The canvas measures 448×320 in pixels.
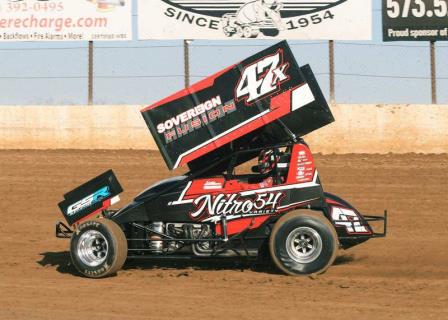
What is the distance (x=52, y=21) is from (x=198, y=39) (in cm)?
352

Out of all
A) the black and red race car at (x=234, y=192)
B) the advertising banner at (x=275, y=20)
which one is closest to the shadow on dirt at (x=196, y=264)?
the black and red race car at (x=234, y=192)

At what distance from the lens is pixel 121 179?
1834 centimetres

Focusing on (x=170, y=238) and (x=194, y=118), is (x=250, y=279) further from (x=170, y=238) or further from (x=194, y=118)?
(x=194, y=118)

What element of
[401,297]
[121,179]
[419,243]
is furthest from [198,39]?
[401,297]

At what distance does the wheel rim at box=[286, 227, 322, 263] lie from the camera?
9938 millimetres

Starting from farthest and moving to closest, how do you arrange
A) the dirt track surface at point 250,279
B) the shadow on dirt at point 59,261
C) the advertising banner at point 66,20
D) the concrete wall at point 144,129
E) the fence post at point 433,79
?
the advertising banner at point 66,20 → the fence post at point 433,79 → the concrete wall at point 144,129 → the shadow on dirt at point 59,261 → the dirt track surface at point 250,279

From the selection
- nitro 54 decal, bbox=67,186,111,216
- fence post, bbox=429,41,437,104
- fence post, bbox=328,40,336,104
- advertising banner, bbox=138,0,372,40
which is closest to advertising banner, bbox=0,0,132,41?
advertising banner, bbox=138,0,372,40

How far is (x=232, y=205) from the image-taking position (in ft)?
33.8

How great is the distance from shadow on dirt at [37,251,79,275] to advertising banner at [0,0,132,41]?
31.7 ft

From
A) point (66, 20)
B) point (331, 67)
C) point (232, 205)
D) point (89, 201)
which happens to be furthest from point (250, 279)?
point (66, 20)

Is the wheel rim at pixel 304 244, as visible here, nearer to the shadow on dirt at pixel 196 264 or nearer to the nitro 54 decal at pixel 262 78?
the shadow on dirt at pixel 196 264

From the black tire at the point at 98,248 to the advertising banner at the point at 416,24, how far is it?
11.6 m

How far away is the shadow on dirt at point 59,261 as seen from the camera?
11.1 m

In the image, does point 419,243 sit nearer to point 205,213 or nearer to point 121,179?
point 205,213
